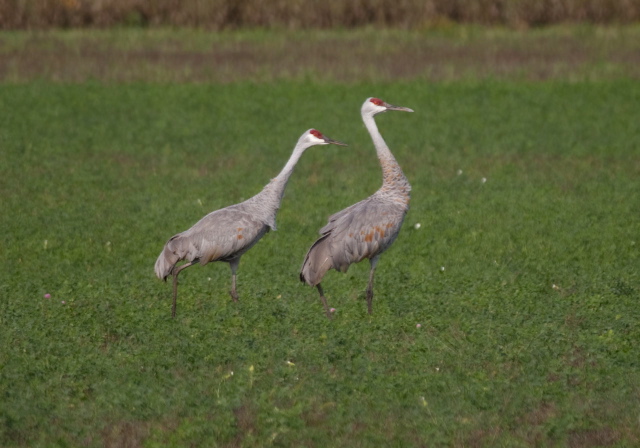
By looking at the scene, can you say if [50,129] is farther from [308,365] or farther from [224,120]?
[308,365]

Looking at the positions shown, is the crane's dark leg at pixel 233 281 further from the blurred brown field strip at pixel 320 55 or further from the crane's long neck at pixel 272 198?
the blurred brown field strip at pixel 320 55

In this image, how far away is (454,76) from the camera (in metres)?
20.2

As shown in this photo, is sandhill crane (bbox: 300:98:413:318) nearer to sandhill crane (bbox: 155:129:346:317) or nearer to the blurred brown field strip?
sandhill crane (bbox: 155:129:346:317)

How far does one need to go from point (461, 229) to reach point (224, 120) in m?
6.84

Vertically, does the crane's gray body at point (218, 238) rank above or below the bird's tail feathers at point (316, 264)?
above

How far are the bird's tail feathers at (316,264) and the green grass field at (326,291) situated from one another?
0.31 meters

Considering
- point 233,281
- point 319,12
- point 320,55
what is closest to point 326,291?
point 233,281

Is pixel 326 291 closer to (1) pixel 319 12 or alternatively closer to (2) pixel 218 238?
(2) pixel 218 238

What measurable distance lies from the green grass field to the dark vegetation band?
10.4 m

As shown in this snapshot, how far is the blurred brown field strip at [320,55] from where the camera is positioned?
20.4 metres

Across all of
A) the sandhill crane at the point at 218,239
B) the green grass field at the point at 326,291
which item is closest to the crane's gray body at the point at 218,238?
the sandhill crane at the point at 218,239

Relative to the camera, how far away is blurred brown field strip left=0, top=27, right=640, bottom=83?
2041cm

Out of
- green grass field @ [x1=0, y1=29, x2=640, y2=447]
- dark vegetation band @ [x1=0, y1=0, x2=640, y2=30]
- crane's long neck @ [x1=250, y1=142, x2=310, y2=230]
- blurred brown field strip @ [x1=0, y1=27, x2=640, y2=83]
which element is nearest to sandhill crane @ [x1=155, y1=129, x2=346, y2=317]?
crane's long neck @ [x1=250, y1=142, x2=310, y2=230]

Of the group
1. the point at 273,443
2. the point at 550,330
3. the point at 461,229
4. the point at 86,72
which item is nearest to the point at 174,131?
the point at 86,72
